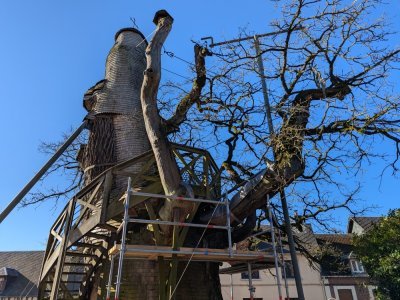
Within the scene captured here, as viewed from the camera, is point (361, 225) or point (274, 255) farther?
point (361, 225)

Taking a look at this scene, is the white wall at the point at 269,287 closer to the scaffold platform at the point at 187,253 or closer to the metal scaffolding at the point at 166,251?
the scaffold platform at the point at 187,253

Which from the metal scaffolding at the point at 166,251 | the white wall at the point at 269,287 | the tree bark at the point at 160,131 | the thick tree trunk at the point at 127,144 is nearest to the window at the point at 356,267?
the white wall at the point at 269,287

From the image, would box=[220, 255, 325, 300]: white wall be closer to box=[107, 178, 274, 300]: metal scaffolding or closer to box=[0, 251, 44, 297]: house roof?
box=[0, 251, 44, 297]: house roof

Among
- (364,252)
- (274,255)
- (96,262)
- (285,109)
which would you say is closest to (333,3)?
(285,109)

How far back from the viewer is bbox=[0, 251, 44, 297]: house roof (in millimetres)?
24500

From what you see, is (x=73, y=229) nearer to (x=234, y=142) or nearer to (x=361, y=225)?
(x=234, y=142)

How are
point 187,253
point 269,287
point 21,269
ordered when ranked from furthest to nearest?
point 21,269, point 269,287, point 187,253

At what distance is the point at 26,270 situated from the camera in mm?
26484

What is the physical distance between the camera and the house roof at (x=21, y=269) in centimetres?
2450

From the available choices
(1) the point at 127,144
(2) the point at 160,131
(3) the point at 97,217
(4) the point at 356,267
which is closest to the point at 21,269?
(1) the point at 127,144

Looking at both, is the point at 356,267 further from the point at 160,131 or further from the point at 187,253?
the point at 160,131

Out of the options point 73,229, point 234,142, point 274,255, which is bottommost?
point 274,255

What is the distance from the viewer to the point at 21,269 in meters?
26.6

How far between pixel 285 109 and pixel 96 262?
5520 millimetres
